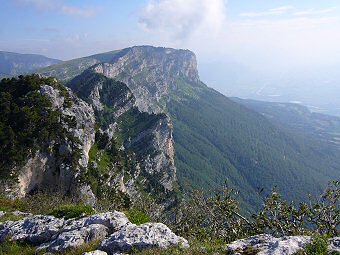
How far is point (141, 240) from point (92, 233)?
292 centimetres

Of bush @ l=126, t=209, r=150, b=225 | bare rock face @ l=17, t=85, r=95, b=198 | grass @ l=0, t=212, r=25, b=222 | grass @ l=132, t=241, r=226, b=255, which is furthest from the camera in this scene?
bare rock face @ l=17, t=85, r=95, b=198

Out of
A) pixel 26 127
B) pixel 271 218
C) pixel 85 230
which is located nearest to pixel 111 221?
pixel 85 230

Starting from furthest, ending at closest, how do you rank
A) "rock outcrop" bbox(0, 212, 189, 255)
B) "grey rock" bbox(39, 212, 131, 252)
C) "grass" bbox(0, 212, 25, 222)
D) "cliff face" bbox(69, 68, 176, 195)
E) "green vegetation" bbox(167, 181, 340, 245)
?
"cliff face" bbox(69, 68, 176, 195) < "grass" bbox(0, 212, 25, 222) < "green vegetation" bbox(167, 181, 340, 245) < "grey rock" bbox(39, 212, 131, 252) < "rock outcrop" bbox(0, 212, 189, 255)

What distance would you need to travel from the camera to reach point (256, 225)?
22516 millimetres

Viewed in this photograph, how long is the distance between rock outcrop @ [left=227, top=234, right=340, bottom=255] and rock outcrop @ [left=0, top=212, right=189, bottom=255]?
6.97 feet

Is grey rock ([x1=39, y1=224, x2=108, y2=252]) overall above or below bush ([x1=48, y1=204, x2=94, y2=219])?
above

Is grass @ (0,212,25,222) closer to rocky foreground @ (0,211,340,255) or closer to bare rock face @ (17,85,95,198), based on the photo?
rocky foreground @ (0,211,340,255)

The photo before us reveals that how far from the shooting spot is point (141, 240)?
15.0m

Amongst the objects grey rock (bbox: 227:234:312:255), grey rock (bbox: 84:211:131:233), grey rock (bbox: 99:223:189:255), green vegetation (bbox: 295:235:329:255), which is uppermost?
green vegetation (bbox: 295:235:329:255)

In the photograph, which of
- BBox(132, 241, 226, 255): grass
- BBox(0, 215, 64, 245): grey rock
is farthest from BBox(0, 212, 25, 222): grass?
BBox(132, 241, 226, 255): grass

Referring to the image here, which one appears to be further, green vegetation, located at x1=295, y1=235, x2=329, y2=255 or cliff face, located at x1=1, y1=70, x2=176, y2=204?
cliff face, located at x1=1, y1=70, x2=176, y2=204

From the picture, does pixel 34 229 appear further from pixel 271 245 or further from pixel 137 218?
pixel 271 245

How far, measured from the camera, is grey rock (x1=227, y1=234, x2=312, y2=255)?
13195 millimetres

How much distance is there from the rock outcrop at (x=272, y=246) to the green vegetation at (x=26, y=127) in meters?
47.8
